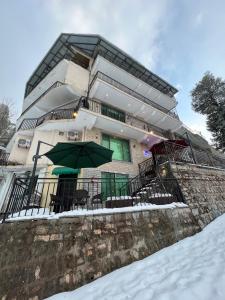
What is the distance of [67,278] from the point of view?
383 centimetres

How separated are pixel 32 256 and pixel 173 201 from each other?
225 inches

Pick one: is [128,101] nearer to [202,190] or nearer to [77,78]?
[77,78]

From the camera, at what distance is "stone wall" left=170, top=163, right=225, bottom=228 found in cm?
771

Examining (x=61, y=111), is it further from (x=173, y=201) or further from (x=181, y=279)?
(x=181, y=279)

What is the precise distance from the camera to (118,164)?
39.1 ft

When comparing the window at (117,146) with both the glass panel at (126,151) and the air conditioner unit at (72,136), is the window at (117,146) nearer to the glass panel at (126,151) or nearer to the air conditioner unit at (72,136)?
the glass panel at (126,151)

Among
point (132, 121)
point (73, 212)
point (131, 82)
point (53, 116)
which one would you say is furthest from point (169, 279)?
point (131, 82)

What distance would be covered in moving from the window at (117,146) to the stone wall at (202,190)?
468cm

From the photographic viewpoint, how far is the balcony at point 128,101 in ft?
42.7

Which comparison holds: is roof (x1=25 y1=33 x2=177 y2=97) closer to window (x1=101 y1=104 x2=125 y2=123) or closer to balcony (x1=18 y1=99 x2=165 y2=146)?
window (x1=101 y1=104 x2=125 y2=123)

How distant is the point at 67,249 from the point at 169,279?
2.40 m

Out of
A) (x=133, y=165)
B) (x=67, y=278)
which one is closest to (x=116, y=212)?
(x=67, y=278)

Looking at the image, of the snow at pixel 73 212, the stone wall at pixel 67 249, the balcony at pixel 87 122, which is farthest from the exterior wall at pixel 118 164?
the stone wall at pixel 67 249

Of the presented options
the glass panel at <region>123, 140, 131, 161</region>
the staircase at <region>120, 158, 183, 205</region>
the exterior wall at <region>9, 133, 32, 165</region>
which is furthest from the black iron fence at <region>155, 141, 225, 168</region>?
the exterior wall at <region>9, 133, 32, 165</region>
